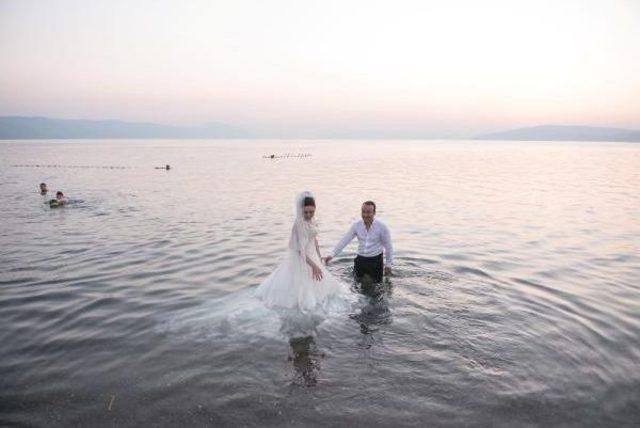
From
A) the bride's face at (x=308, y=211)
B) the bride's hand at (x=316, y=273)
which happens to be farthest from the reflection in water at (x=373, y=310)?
the bride's face at (x=308, y=211)

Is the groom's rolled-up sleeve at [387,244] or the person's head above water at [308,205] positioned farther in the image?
the groom's rolled-up sleeve at [387,244]

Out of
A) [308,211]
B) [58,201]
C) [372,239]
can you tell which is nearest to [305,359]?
[308,211]

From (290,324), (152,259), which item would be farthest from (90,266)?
(290,324)

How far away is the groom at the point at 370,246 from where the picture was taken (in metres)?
11.7

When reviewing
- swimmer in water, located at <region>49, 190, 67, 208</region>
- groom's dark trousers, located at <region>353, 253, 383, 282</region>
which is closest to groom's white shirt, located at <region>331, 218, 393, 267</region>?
groom's dark trousers, located at <region>353, 253, 383, 282</region>

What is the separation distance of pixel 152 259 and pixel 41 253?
4.42 m

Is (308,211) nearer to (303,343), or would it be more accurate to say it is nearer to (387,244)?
(303,343)

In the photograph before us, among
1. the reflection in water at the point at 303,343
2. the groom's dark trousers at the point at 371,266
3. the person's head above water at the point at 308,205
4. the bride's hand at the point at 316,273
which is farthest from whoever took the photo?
the groom's dark trousers at the point at 371,266

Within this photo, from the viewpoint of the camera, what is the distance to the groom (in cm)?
1166

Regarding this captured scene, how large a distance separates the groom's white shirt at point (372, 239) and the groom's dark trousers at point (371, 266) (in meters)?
0.12

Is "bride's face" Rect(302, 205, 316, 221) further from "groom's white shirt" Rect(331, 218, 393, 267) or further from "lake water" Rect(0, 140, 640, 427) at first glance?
"groom's white shirt" Rect(331, 218, 393, 267)

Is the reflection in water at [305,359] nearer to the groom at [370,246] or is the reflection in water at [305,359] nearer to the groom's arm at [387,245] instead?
the groom at [370,246]

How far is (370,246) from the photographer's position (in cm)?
1193

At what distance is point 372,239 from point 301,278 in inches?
106
